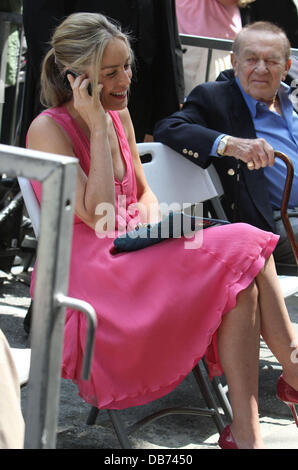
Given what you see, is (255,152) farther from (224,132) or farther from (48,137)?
(48,137)

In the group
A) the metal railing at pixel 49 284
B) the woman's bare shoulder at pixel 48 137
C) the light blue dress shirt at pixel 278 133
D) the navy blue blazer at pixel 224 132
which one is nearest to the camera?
the metal railing at pixel 49 284

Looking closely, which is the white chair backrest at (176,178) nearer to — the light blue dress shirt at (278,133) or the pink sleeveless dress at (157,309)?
the light blue dress shirt at (278,133)

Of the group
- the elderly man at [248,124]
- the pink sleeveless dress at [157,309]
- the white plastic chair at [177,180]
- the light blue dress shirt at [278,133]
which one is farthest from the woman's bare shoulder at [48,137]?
the light blue dress shirt at [278,133]

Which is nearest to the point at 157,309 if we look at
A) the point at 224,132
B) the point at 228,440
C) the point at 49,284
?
the point at 228,440

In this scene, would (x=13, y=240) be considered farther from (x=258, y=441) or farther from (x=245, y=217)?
(x=258, y=441)

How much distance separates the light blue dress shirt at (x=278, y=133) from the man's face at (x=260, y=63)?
0.05 metres

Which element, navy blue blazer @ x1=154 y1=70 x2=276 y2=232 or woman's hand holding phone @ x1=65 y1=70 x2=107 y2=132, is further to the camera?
navy blue blazer @ x1=154 y1=70 x2=276 y2=232

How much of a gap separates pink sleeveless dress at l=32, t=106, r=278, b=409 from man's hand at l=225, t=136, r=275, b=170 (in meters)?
0.62

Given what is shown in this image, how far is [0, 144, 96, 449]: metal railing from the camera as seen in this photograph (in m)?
1.33

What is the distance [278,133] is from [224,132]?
0.32 metres

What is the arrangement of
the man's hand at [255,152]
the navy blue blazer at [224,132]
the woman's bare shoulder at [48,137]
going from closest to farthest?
1. the woman's bare shoulder at [48,137]
2. the man's hand at [255,152]
3. the navy blue blazer at [224,132]

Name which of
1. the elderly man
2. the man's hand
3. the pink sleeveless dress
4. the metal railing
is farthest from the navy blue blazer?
the metal railing

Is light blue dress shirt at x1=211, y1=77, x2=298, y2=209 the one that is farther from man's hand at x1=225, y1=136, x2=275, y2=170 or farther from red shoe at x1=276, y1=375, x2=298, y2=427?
red shoe at x1=276, y1=375, x2=298, y2=427

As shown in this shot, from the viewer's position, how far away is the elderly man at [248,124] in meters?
3.45
